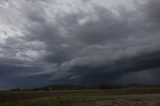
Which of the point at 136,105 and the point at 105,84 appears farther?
the point at 105,84

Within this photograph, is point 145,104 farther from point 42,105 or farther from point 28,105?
point 28,105

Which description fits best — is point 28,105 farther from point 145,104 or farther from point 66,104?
point 145,104

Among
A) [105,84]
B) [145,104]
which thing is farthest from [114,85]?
[145,104]

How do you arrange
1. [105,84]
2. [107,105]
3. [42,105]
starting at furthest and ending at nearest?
1. [105,84]
2. [42,105]
3. [107,105]

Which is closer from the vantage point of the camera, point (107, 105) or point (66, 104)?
point (107, 105)

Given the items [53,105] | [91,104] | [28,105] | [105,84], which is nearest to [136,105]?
[91,104]

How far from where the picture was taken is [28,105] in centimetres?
5569

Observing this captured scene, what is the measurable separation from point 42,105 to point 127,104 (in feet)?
58.8

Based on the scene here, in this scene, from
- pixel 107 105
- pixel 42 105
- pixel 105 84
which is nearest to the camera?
pixel 107 105

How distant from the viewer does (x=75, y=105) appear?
5222 cm

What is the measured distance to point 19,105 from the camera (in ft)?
184

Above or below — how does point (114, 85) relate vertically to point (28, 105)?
above

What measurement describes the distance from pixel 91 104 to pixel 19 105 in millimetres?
16153

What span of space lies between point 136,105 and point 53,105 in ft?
56.2
